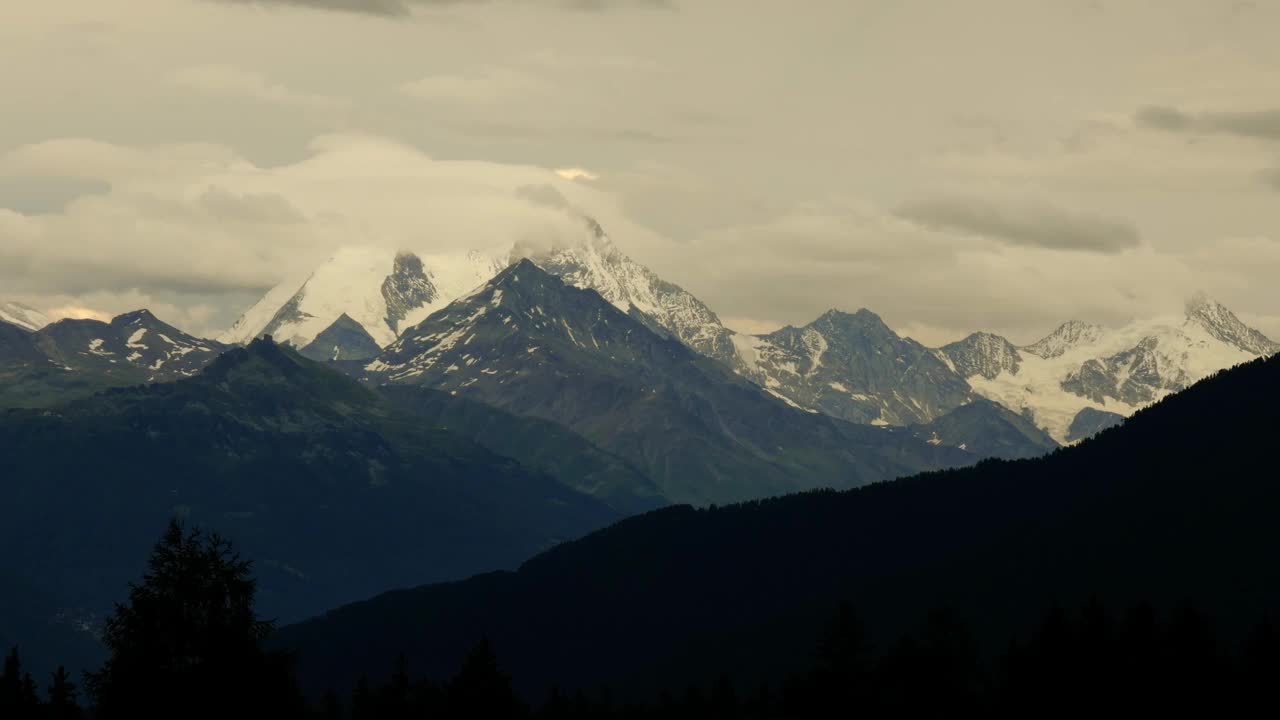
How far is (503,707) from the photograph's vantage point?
115438 mm

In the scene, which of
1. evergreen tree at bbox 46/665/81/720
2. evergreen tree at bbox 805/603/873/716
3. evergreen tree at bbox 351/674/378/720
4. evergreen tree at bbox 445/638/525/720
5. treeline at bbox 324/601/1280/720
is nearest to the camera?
evergreen tree at bbox 445/638/525/720

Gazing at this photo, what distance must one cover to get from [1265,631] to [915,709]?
25698mm

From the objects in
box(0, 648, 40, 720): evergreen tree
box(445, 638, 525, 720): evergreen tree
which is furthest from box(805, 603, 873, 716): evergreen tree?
box(0, 648, 40, 720): evergreen tree

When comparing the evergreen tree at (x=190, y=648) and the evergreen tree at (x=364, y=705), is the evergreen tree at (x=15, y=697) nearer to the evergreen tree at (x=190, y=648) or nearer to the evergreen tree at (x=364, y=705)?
the evergreen tree at (x=364, y=705)

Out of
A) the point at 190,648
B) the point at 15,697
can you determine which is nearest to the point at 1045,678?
the point at 15,697

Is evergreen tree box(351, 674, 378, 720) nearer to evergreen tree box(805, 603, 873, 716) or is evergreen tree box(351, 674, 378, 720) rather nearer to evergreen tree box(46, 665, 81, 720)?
evergreen tree box(46, 665, 81, 720)

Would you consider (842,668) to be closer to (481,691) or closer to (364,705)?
(481,691)

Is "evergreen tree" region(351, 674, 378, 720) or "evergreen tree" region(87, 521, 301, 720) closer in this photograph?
"evergreen tree" region(87, 521, 301, 720)

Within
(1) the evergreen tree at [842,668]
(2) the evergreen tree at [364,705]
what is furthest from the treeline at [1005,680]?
(2) the evergreen tree at [364,705]

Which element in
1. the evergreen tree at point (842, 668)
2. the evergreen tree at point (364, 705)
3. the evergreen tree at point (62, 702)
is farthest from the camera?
the evergreen tree at point (842, 668)

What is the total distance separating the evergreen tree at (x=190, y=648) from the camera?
76.1 m

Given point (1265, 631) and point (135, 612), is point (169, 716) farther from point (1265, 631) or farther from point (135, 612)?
point (1265, 631)

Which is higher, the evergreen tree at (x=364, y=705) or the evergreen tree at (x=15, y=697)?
the evergreen tree at (x=15, y=697)

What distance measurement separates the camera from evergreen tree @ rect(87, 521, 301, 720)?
7606cm
